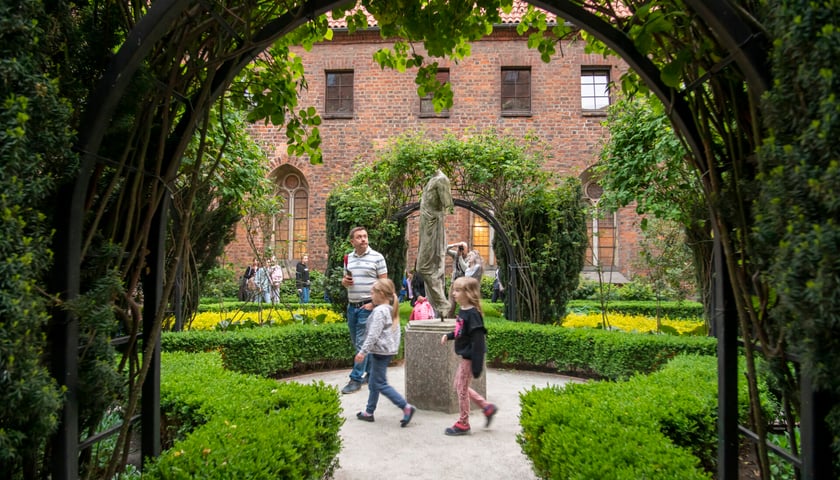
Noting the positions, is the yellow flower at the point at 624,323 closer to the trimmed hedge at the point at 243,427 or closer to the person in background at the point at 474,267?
the person in background at the point at 474,267

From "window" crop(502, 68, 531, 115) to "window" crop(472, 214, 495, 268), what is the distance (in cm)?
372

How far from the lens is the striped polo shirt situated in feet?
21.6

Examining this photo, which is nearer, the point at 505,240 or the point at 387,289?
the point at 387,289

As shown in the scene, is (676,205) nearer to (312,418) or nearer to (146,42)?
(312,418)

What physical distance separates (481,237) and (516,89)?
491cm

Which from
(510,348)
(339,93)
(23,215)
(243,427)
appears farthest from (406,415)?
(339,93)

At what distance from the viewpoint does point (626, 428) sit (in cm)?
319

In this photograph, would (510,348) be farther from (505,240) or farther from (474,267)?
(505,240)

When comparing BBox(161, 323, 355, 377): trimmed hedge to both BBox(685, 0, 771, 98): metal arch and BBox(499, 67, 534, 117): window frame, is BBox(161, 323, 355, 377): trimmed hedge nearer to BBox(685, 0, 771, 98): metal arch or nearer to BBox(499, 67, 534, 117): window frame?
BBox(685, 0, 771, 98): metal arch

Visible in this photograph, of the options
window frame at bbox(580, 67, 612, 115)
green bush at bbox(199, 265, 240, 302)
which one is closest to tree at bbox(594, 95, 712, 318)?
green bush at bbox(199, 265, 240, 302)

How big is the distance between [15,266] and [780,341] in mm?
2294

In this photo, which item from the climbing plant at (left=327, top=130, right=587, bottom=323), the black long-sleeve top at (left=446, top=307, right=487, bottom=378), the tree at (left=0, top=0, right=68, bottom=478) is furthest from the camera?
the climbing plant at (left=327, top=130, right=587, bottom=323)

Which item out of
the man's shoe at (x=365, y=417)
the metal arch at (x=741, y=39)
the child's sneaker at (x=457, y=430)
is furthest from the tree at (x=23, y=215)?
the man's shoe at (x=365, y=417)

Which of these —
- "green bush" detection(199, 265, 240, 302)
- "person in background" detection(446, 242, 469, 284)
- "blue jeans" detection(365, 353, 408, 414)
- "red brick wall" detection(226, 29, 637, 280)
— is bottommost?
"blue jeans" detection(365, 353, 408, 414)
